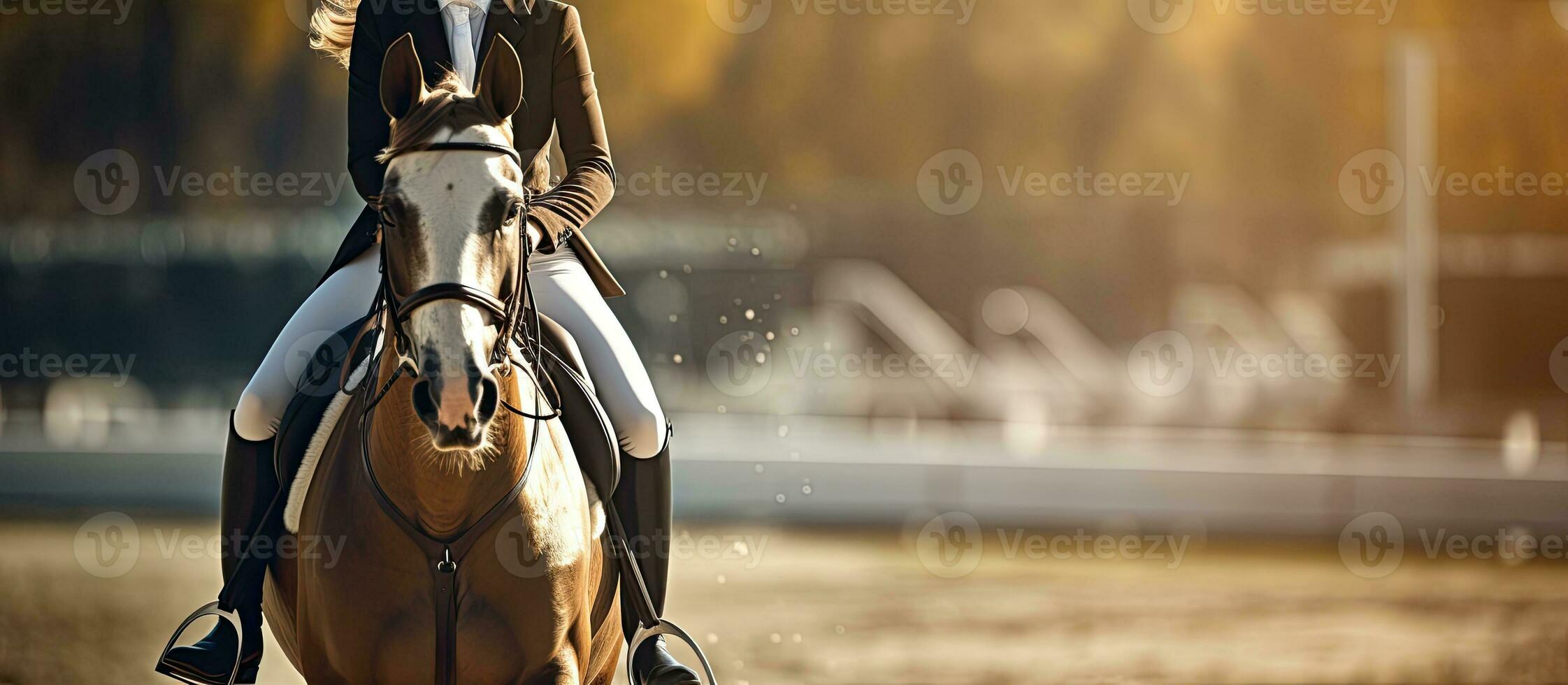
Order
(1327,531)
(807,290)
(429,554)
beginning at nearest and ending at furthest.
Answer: (429,554) < (1327,531) < (807,290)

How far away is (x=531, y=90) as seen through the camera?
119 inches

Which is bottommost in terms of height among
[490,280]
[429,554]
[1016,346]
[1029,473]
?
[429,554]

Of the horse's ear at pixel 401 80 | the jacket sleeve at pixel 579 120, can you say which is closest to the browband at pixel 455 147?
the horse's ear at pixel 401 80

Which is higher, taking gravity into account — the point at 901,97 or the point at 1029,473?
the point at 901,97

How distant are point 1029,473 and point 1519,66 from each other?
23.6ft

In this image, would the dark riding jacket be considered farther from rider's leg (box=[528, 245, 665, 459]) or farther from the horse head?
the horse head

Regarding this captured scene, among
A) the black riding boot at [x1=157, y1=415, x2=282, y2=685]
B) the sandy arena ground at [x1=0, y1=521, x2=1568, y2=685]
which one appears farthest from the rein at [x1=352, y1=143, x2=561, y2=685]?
the sandy arena ground at [x1=0, y1=521, x2=1568, y2=685]

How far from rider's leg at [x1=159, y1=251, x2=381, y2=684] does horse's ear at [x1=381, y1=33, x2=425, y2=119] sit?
24.2 inches

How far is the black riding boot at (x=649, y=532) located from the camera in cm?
300

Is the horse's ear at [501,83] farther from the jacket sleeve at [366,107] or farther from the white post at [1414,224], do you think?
the white post at [1414,224]

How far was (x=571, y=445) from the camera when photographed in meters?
2.85

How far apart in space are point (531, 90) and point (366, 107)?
334 millimetres

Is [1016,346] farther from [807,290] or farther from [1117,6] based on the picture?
[1117,6]

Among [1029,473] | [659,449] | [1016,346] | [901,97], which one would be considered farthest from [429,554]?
[901,97]
